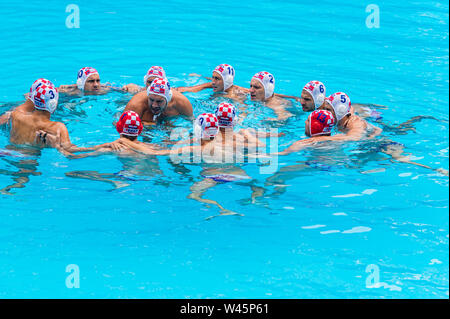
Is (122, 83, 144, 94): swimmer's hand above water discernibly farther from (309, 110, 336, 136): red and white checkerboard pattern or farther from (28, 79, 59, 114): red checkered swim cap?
(309, 110, 336, 136): red and white checkerboard pattern

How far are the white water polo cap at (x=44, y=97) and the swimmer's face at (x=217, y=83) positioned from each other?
12.7ft

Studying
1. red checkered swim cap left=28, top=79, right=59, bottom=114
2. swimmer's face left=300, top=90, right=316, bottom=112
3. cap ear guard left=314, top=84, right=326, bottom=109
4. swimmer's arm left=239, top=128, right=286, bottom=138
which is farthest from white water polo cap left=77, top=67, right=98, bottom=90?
cap ear guard left=314, top=84, right=326, bottom=109

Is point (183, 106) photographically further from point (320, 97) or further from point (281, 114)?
point (320, 97)

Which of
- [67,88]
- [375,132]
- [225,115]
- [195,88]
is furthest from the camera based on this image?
[195,88]

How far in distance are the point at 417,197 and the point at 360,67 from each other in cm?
620

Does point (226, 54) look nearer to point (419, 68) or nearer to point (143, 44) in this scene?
point (143, 44)

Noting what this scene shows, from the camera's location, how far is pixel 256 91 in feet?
39.0

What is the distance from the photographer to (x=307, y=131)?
9.87 m

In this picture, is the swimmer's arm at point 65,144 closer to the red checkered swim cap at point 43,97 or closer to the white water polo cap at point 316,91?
the red checkered swim cap at point 43,97

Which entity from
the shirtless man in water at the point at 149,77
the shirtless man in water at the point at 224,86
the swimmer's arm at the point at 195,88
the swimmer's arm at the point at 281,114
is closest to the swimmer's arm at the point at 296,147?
the swimmer's arm at the point at 281,114

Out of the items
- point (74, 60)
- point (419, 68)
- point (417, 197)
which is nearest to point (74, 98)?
point (74, 60)

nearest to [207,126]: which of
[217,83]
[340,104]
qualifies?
[340,104]

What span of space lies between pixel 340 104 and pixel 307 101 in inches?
37.0

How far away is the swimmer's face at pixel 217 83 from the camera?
12.2 m
